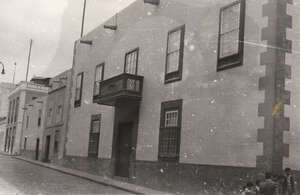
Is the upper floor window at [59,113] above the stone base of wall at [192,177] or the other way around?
above

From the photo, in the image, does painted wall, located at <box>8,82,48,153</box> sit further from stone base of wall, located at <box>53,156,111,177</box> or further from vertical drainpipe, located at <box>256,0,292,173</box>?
vertical drainpipe, located at <box>256,0,292,173</box>

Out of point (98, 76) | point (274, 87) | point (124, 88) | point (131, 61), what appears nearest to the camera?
point (274, 87)

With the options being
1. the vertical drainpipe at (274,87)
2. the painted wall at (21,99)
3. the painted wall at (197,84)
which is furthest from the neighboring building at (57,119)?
the vertical drainpipe at (274,87)

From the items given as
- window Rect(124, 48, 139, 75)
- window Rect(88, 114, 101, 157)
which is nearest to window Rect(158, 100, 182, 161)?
window Rect(124, 48, 139, 75)

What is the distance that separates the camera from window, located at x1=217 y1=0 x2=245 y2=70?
13430 mm

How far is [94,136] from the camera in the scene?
23.6 m

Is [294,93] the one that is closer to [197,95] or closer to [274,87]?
[274,87]

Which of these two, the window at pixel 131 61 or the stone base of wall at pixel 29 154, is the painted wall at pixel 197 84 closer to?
the window at pixel 131 61

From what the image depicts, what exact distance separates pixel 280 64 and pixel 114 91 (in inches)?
344

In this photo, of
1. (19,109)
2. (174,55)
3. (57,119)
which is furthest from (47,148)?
(174,55)

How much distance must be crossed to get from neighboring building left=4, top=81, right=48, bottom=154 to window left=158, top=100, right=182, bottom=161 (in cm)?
3582

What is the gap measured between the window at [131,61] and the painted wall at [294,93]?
29.4 feet

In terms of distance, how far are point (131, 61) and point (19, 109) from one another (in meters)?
34.6

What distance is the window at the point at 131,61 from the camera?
2019 cm
